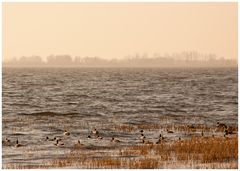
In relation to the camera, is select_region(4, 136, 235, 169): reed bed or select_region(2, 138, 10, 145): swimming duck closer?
select_region(4, 136, 235, 169): reed bed

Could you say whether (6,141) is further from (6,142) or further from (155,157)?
(155,157)

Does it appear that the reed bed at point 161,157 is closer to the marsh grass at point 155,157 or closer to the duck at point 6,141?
the marsh grass at point 155,157

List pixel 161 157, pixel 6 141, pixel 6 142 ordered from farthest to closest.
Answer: pixel 6 141
pixel 6 142
pixel 161 157

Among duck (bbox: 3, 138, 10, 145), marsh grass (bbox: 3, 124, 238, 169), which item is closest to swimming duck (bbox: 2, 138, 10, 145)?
duck (bbox: 3, 138, 10, 145)

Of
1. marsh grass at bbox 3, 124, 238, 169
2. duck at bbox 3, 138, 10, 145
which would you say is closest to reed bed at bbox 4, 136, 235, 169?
marsh grass at bbox 3, 124, 238, 169

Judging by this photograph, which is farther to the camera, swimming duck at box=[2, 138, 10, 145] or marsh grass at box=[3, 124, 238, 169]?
swimming duck at box=[2, 138, 10, 145]

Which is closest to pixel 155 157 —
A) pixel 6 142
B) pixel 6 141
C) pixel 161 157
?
pixel 161 157

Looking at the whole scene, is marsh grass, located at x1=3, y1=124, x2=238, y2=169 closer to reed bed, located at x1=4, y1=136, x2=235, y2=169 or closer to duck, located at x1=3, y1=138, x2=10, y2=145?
reed bed, located at x1=4, y1=136, x2=235, y2=169

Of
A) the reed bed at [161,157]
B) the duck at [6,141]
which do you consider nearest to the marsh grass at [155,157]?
the reed bed at [161,157]

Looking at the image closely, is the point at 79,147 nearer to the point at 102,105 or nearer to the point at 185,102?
the point at 102,105

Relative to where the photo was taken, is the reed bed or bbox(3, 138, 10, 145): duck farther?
bbox(3, 138, 10, 145): duck

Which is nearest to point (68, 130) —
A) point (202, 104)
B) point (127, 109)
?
point (127, 109)

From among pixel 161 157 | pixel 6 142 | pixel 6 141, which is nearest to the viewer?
pixel 161 157

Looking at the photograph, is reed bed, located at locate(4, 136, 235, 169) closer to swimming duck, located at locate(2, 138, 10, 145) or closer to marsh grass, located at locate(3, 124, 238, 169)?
marsh grass, located at locate(3, 124, 238, 169)
